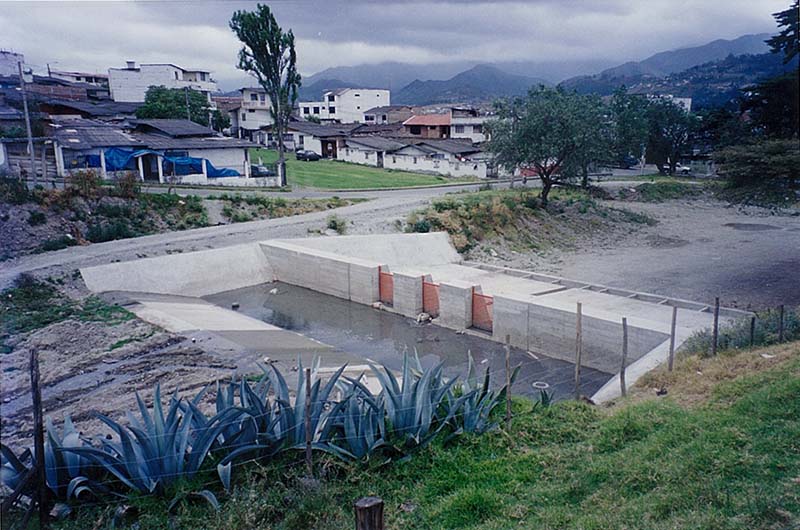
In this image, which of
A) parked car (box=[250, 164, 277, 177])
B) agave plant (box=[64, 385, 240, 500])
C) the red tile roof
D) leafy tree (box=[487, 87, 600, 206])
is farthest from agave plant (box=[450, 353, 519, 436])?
the red tile roof

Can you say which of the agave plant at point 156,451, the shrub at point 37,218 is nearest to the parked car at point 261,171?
the shrub at point 37,218

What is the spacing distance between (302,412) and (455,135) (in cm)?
5821

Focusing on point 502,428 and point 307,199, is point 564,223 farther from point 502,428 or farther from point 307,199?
point 502,428

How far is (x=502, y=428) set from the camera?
290 inches

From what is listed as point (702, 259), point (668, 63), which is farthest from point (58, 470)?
point (668, 63)

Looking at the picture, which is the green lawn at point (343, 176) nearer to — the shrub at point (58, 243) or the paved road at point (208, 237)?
the paved road at point (208, 237)

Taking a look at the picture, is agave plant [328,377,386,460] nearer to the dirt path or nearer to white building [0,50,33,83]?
the dirt path

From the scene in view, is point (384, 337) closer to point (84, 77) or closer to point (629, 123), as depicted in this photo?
point (629, 123)

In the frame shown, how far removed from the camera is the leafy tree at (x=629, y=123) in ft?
146

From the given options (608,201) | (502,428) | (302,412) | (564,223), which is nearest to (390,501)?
(302,412)

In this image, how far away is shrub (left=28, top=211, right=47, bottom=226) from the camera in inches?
866

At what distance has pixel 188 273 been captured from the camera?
2122cm

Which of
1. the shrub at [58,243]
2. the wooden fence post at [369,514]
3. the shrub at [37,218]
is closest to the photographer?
the wooden fence post at [369,514]

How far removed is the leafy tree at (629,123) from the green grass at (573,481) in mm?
38471
